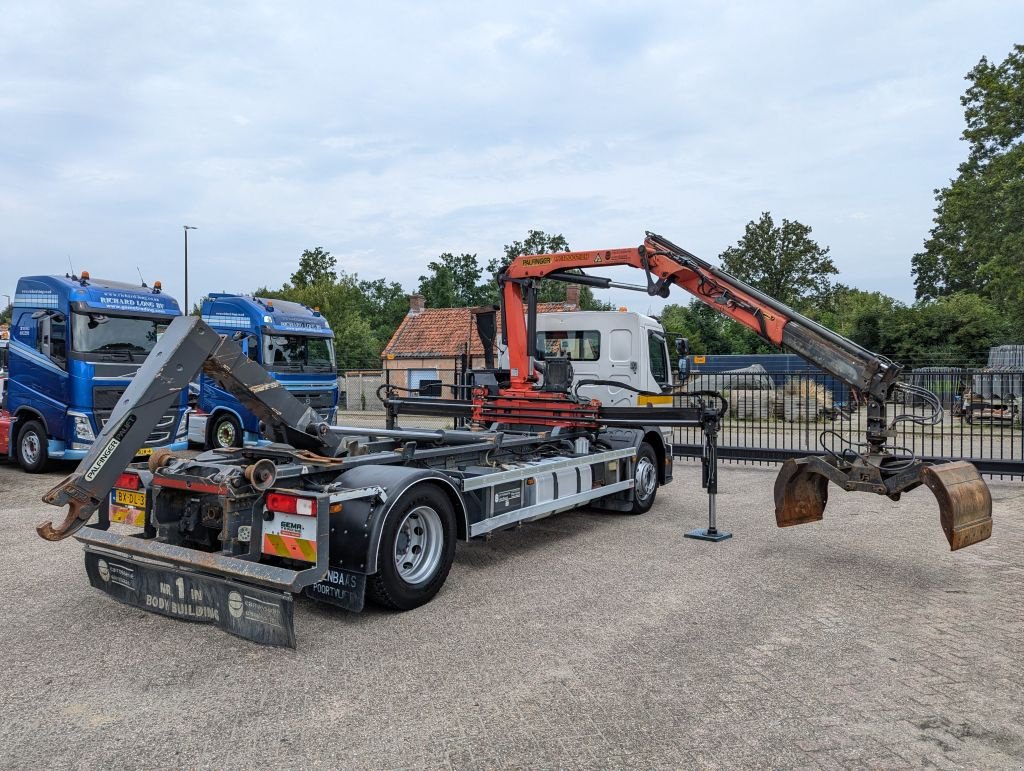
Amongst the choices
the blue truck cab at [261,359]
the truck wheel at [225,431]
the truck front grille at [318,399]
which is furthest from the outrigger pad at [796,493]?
the truck wheel at [225,431]

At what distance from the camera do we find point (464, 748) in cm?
330

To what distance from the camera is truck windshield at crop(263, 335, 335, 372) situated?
562 inches

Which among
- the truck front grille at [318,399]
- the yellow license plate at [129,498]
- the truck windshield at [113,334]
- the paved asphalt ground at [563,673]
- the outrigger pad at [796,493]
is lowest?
the paved asphalt ground at [563,673]

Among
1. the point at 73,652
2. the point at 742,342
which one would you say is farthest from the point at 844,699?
the point at 742,342

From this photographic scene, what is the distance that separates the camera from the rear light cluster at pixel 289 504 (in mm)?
4445

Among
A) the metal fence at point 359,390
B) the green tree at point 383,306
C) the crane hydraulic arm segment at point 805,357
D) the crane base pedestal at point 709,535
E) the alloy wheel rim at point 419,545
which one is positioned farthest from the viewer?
the green tree at point 383,306

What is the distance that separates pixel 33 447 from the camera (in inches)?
475

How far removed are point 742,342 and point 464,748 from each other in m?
49.5

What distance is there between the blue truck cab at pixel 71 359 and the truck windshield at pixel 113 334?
0.01 metres

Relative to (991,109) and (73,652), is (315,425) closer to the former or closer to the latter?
(73,652)

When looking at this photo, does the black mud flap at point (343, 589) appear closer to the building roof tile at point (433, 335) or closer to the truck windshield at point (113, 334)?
the truck windshield at point (113, 334)

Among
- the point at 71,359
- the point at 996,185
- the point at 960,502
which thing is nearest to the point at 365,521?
the point at 960,502

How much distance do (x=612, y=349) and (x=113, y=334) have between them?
8035 mm

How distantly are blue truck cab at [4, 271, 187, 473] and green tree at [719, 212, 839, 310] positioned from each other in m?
48.5
